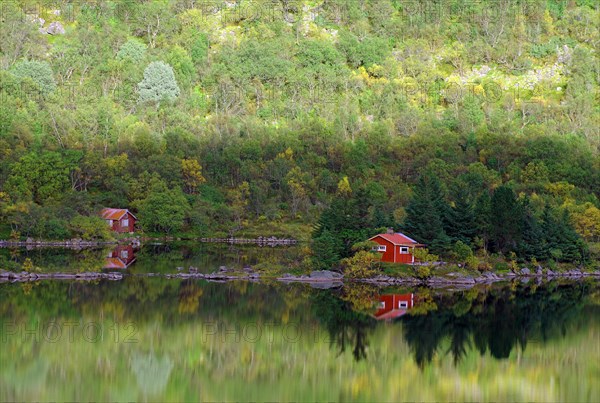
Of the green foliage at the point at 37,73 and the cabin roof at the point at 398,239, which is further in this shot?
the green foliage at the point at 37,73

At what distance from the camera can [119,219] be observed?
281 ft

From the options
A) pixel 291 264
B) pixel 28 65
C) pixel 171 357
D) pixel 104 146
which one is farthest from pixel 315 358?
pixel 28 65

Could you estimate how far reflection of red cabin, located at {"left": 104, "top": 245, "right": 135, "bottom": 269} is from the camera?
61.6 meters

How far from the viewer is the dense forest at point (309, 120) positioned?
78.2 meters

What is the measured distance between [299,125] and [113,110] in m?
26.3

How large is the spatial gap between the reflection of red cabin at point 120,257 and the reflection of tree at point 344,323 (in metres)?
18.4

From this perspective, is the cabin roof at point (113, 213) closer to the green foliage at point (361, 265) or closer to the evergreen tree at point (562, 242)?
the green foliage at point (361, 265)

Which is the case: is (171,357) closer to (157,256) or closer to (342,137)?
(157,256)

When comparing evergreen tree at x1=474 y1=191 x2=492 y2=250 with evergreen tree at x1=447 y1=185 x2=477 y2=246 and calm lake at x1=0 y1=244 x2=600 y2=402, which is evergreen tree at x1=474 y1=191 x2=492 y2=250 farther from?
calm lake at x1=0 y1=244 x2=600 y2=402

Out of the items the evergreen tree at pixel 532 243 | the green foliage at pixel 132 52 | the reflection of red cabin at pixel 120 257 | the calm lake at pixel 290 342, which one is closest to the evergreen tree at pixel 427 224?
the calm lake at pixel 290 342

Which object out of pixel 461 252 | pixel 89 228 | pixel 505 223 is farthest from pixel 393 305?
pixel 89 228

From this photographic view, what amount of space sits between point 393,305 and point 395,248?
37.9 feet

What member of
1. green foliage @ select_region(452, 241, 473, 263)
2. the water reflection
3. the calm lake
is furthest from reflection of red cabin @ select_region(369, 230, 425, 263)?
the water reflection

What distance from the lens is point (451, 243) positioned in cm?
6231
